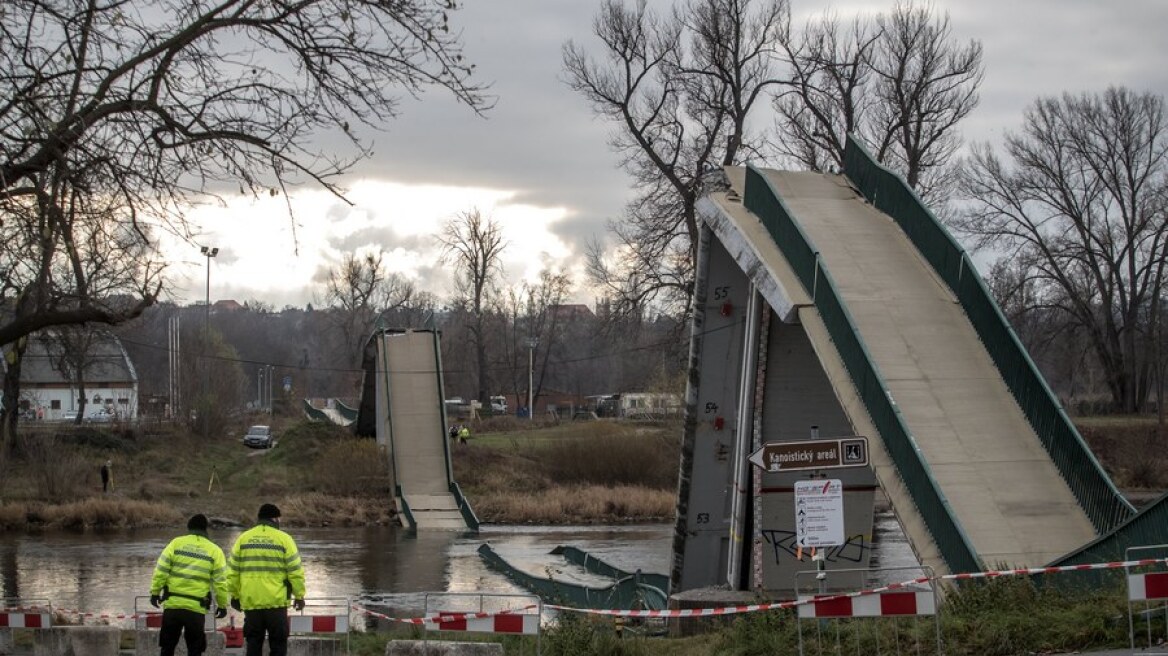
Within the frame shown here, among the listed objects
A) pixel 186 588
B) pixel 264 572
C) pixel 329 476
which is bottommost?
pixel 329 476

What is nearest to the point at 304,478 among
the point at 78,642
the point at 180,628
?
the point at 78,642

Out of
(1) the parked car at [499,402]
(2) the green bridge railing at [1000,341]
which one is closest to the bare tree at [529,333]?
(1) the parked car at [499,402]

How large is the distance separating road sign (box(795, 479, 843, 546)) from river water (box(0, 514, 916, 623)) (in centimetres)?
943

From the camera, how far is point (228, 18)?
11867 mm

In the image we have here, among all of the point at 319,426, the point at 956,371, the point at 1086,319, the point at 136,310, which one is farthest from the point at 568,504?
the point at 136,310

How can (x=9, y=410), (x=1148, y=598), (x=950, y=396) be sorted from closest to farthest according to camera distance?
(x=1148, y=598) → (x=950, y=396) → (x=9, y=410)

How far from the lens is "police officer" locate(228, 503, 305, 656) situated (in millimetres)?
12242

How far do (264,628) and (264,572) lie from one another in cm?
53

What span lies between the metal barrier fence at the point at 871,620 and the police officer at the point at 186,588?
5510 millimetres

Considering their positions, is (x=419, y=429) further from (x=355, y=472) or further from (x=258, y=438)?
(x=258, y=438)

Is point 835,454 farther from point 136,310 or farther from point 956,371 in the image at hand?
point 136,310

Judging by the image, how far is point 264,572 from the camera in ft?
40.2

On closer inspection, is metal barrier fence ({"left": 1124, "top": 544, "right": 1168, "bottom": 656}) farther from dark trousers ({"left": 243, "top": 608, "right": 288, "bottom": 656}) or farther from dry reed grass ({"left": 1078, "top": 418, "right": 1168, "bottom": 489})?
dry reed grass ({"left": 1078, "top": 418, "right": 1168, "bottom": 489})

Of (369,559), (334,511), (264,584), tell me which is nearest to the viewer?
(264,584)
